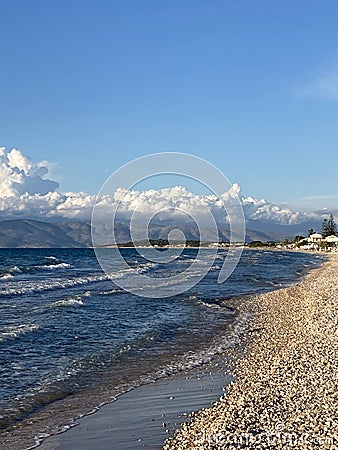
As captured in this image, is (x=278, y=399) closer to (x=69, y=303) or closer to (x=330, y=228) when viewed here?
(x=69, y=303)

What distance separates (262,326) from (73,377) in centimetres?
1064

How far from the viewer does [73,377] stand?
14445 mm

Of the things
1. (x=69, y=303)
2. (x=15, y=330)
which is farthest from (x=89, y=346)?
(x=69, y=303)

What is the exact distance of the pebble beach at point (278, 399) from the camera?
341 inches

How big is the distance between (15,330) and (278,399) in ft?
40.6

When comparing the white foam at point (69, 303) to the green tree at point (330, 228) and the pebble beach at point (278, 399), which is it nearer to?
the pebble beach at point (278, 399)

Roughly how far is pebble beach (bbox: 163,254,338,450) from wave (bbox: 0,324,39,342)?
8.05 meters

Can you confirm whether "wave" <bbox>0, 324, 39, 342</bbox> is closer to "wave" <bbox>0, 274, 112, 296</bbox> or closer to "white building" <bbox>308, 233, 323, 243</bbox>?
"wave" <bbox>0, 274, 112, 296</bbox>

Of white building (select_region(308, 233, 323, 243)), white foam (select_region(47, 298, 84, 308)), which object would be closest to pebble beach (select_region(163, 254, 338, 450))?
white foam (select_region(47, 298, 84, 308))

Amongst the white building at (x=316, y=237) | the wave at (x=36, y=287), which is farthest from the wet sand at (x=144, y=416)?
the white building at (x=316, y=237)

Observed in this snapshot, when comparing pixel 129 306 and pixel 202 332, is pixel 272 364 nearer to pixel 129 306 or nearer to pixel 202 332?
pixel 202 332

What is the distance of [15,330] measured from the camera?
67.2 ft

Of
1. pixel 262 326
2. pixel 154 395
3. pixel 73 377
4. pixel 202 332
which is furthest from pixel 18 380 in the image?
pixel 262 326

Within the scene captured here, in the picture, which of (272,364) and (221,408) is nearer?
(221,408)
